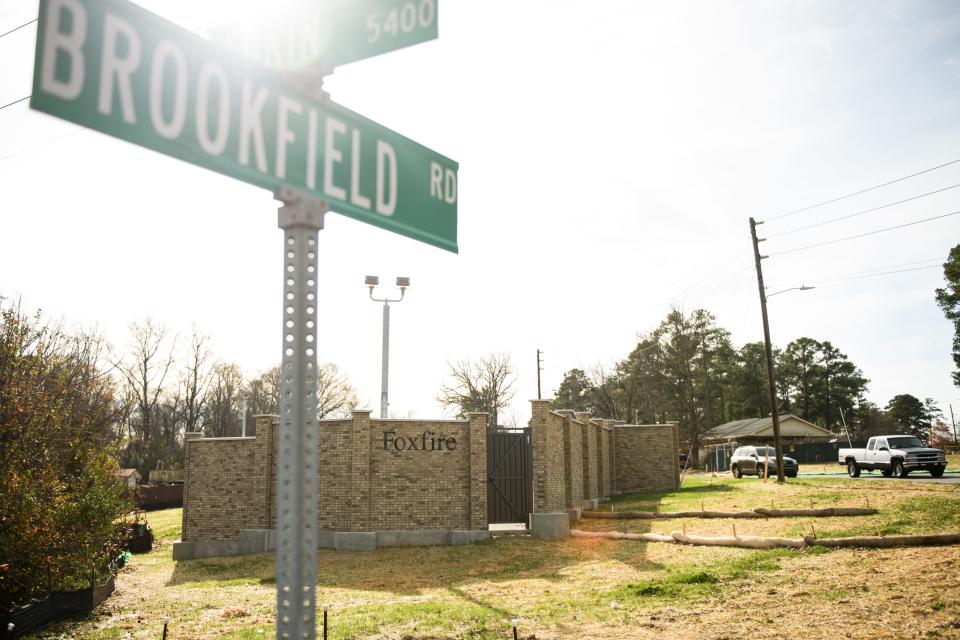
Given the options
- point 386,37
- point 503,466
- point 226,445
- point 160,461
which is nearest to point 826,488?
point 503,466

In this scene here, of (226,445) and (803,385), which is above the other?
(803,385)

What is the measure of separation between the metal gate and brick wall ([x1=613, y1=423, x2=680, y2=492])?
13363 mm

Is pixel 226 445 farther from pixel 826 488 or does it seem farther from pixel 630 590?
pixel 826 488

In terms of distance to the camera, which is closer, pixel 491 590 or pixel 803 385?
pixel 491 590

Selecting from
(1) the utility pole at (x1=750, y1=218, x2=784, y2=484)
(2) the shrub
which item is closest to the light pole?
(2) the shrub

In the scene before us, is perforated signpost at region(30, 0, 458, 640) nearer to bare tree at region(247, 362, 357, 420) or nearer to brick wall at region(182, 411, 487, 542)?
brick wall at region(182, 411, 487, 542)

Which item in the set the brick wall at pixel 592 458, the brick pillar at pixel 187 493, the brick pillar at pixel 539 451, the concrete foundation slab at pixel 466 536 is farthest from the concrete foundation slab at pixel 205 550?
the brick wall at pixel 592 458

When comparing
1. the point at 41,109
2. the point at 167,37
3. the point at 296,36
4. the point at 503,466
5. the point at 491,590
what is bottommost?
the point at 491,590

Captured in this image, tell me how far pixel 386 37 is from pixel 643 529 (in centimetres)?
1783

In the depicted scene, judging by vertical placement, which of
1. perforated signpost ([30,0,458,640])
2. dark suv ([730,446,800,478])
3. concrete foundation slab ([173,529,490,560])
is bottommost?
concrete foundation slab ([173,529,490,560])

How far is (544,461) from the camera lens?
20.2 m

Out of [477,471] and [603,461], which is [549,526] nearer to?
[477,471]

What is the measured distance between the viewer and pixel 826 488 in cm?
2206

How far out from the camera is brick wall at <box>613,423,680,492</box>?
108ft
